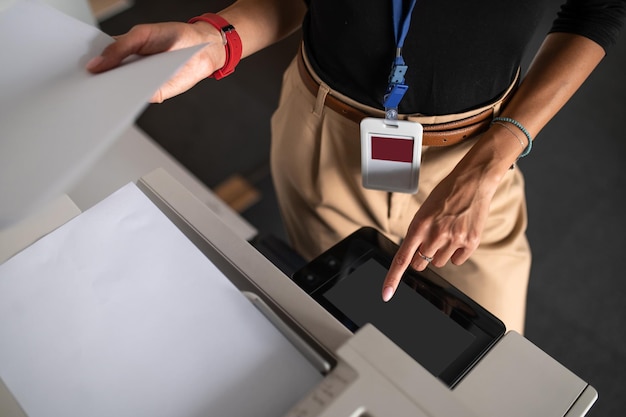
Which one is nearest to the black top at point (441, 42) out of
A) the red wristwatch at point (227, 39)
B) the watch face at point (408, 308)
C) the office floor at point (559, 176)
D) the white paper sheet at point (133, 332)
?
the red wristwatch at point (227, 39)

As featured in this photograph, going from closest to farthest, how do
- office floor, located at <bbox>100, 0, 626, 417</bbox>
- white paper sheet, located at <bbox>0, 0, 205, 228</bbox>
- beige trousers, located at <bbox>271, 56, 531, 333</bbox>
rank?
white paper sheet, located at <bbox>0, 0, 205, 228</bbox> < beige trousers, located at <bbox>271, 56, 531, 333</bbox> < office floor, located at <bbox>100, 0, 626, 417</bbox>

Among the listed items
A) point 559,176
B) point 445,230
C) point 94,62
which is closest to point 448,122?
point 445,230

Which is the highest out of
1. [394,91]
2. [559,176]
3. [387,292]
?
[394,91]

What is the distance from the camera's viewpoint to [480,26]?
0.63 metres

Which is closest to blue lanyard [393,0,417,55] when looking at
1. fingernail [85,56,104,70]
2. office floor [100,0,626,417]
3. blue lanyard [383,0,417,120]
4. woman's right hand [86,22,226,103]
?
blue lanyard [383,0,417,120]

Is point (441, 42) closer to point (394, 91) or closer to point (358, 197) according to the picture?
point (394, 91)

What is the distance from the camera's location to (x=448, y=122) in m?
0.72

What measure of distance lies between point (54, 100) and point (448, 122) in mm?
493

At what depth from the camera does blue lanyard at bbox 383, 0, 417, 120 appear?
0.63 m

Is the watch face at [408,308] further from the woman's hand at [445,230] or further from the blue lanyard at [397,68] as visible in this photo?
the blue lanyard at [397,68]

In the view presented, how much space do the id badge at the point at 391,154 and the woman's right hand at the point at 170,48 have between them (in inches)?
8.6

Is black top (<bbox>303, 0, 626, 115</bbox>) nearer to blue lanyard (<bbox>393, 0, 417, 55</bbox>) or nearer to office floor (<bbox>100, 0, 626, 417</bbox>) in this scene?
blue lanyard (<bbox>393, 0, 417, 55</bbox>)

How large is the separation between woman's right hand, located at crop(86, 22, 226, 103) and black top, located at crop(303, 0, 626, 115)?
16 cm

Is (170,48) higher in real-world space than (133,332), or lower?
higher
